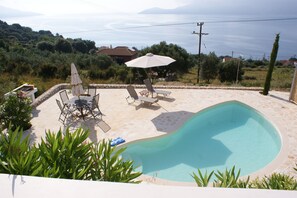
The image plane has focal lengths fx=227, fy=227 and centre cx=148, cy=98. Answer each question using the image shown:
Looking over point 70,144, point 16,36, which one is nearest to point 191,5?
point 16,36

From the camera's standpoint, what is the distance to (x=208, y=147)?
812 cm

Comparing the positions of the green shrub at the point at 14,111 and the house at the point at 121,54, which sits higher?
the green shrub at the point at 14,111

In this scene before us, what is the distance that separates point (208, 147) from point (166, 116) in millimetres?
2175

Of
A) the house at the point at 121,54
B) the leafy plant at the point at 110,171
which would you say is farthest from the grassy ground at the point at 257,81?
the house at the point at 121,54

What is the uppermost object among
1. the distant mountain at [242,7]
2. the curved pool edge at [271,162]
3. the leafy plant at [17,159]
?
the distant mountain at [242,7]

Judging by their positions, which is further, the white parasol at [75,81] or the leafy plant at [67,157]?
the white parasol at [75,81]

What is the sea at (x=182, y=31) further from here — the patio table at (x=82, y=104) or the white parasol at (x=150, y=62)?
the patio table at (x=82, y=104)

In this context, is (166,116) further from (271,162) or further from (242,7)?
(242,7)

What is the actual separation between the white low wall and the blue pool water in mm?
4954

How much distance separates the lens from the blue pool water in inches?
274

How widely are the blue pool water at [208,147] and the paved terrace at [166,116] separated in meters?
0.36

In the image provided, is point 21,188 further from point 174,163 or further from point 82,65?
point 82,65

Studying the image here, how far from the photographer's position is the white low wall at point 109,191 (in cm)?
167

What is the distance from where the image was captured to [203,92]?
494 inches
